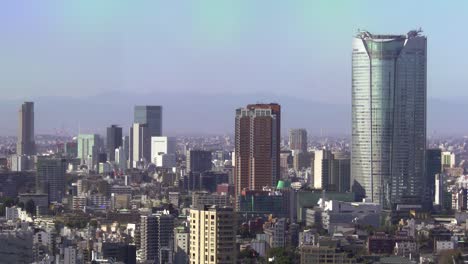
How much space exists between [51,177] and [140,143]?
16245 mm

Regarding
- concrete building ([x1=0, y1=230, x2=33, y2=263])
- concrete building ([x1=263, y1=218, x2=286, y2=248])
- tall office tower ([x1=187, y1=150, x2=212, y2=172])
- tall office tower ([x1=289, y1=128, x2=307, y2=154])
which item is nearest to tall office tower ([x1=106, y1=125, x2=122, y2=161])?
tall office tower ([x1=187, y1=150, x2=212, y2=172])

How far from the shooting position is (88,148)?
65938mm

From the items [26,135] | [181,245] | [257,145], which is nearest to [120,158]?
[26,135]

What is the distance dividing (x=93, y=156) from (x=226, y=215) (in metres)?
45.3

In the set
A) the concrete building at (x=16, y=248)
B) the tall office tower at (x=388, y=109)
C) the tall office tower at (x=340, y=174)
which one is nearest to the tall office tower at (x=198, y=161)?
the tall office tower at (x=340, y=174)

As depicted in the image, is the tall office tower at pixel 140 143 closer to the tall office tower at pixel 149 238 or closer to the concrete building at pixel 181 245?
the tall office tower at pixel 149 238

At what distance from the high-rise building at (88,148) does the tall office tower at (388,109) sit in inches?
722

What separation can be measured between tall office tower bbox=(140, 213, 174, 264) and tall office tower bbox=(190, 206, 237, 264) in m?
8.26

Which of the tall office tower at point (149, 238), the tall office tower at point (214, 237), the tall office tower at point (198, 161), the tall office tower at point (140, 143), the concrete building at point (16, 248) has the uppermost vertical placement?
the tall office tower at point (140, 143)

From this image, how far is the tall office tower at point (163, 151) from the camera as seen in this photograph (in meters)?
65.4

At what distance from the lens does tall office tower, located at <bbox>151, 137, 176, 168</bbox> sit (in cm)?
6538

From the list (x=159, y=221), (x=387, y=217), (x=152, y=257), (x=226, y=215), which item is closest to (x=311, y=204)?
(x=387, y=217)

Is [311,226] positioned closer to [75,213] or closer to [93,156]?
[75,213]

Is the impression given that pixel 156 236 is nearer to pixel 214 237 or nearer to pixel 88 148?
pixel 214 237
